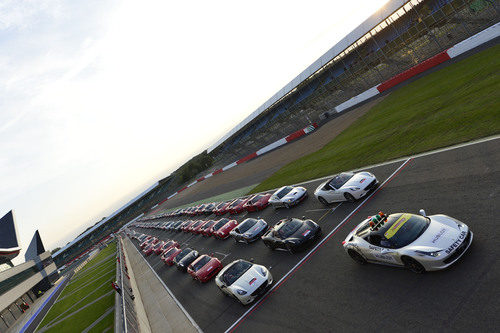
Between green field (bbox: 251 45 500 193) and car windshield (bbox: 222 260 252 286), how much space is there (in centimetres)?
1098

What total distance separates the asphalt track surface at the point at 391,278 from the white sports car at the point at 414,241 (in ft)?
1.31

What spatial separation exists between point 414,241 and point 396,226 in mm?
866

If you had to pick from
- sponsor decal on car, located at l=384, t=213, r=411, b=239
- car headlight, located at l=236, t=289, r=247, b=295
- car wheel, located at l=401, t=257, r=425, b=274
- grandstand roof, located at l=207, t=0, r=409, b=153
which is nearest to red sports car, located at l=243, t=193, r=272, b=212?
car headlight, located at l=236, t=289, r=247, b=295

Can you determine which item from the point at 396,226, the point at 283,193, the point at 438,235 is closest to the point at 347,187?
the point at 396,226

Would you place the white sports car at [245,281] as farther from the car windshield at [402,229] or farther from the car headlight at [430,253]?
the car headlight at [430,253]

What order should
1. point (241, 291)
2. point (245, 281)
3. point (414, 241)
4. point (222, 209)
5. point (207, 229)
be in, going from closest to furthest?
point (414, 241) → point (241, 291) → point (245, 281) → point (207, 229) → point (222, 209)

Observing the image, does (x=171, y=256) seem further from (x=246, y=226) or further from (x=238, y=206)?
(x=246, y=226)

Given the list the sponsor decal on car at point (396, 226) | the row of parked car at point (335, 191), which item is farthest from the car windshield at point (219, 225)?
the sponsor decal on car at point (396, 226)

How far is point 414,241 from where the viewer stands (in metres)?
8.33

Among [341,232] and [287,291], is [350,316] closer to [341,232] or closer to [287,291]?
[287,291]

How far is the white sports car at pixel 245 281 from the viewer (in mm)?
12617

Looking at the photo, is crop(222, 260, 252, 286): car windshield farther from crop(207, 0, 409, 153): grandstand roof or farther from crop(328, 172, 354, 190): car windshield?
→ crop(207, 0, 409, 153): grandstand roof

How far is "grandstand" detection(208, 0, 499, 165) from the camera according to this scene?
33.2 metres

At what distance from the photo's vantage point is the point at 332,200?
55.5 ft
